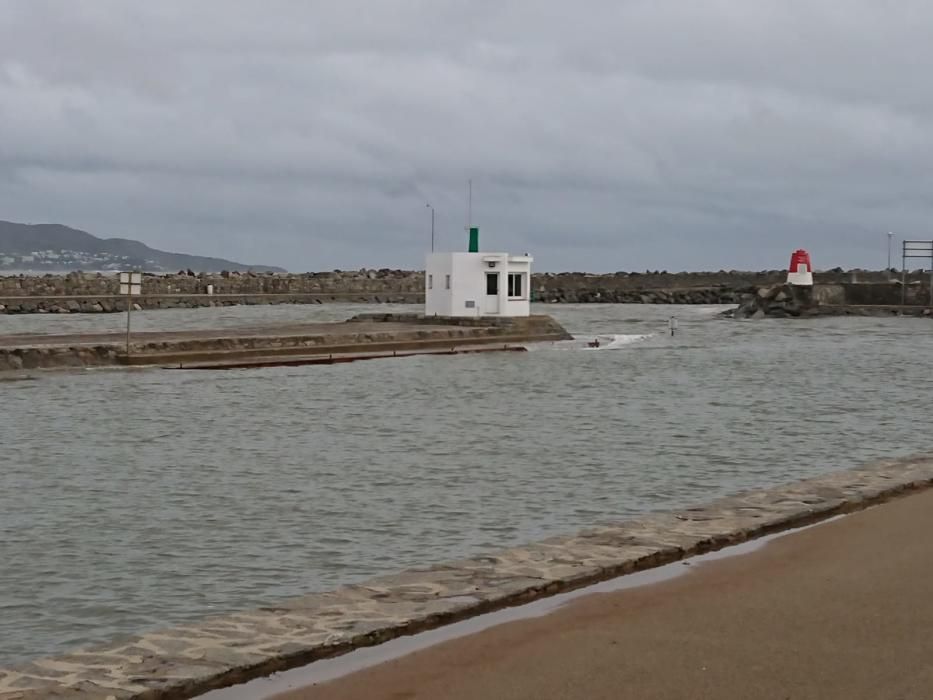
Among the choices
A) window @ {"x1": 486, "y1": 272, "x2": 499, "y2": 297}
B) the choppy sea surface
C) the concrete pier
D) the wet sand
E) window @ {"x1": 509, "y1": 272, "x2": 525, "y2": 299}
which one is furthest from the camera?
window @ {"x1": 509, "y1": 272, "x2": 525, "y2": 299}

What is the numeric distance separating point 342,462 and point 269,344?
1899cm

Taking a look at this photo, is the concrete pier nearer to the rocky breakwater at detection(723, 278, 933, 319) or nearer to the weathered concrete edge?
the weathered concrete edge

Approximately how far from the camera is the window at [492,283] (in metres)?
45.2

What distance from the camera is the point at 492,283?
4534 cm

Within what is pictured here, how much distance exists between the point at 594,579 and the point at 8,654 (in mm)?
3519

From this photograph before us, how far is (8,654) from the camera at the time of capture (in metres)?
7.18

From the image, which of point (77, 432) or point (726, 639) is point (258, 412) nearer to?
point (77, 432)

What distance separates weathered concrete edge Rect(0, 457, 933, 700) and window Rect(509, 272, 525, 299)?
1389 inches

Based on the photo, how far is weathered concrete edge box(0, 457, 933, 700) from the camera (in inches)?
236

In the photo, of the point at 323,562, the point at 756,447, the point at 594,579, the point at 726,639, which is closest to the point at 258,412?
the point at 756,447

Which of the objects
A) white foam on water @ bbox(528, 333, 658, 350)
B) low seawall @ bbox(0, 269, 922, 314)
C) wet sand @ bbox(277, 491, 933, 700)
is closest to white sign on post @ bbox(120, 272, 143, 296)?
white foam on water @ bbox(528, 333, 658, 350)

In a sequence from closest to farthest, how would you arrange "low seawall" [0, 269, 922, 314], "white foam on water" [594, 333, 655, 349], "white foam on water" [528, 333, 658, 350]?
"white foam on water" [528, 333, 658, 350], "white foam on water" [594, 333, 655, 349], "low seawall" [0, 269, 922, 314]

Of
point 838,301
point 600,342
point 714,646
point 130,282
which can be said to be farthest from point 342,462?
point 838,301

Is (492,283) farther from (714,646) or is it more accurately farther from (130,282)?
(714,646)
